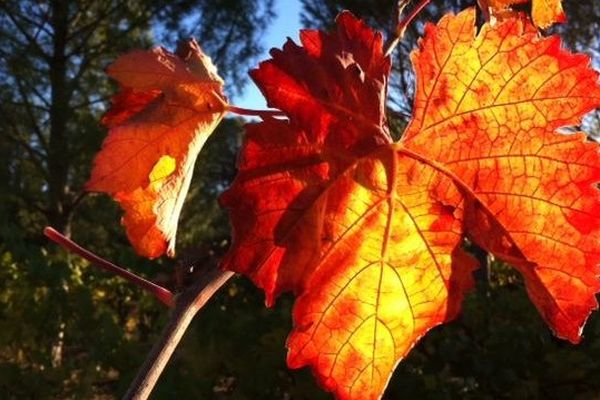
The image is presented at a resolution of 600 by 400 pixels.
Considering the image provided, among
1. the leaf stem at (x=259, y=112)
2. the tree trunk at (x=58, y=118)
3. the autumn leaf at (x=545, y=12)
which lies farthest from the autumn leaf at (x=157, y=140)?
the tree trunk at (x=58, y=118)

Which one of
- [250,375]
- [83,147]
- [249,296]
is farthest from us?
[83,147]

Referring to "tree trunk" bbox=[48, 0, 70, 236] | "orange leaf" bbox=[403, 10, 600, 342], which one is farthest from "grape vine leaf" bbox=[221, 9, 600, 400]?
"tree trunk" bbox=[48, 0, 70, 236]

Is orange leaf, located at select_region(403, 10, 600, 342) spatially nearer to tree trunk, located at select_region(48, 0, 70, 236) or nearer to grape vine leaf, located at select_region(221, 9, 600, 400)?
grape vine leaf, located at select_region(221, 9, 600, 400)

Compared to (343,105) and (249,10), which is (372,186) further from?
(249,10)

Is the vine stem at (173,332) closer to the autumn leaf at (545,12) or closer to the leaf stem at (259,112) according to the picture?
the leaf stem at (259,112)

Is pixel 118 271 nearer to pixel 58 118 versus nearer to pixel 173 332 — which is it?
pixel 173 332

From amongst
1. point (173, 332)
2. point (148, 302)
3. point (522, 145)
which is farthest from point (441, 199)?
point (148, 302)

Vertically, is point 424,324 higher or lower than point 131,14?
lower

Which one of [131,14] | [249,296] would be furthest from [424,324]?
[131,14]
